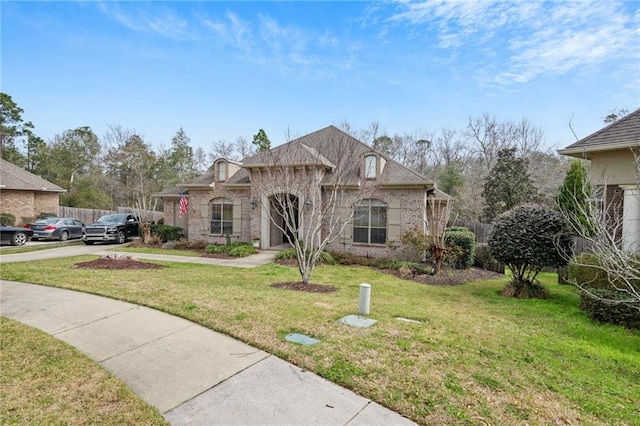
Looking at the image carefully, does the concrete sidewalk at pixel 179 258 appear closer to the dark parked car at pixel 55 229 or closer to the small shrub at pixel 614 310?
the dark parked car at pixel 55 229

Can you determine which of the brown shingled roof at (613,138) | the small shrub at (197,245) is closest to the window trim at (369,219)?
the brown shingled roof at (613,138)

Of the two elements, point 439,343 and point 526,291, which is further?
point 526,291

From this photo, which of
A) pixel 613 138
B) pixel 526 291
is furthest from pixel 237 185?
pixel 613 138

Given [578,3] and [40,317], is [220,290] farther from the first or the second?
[578,3]

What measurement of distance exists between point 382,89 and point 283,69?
233 inches

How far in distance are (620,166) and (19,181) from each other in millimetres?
30734

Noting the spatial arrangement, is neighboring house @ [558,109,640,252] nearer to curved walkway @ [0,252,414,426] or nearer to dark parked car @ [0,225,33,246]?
curved walkway @ [0,252,414,426]

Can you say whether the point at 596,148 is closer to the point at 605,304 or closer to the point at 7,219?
the point at 605,304

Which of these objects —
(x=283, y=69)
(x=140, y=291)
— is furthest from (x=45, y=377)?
(x=283, y=69)

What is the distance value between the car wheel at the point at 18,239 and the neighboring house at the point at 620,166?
74.2ft

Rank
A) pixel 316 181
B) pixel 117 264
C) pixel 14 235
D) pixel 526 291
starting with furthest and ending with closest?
pixel 14 235 → pixel 316 181 → pixel 117 264 → pixel 526 291

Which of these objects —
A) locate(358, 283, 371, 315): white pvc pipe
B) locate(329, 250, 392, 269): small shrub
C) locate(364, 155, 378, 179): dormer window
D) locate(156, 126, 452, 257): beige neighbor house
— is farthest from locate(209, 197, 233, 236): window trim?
locate(358, 283, 371, 315): white pvc pipe

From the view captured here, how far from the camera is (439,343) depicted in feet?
14.7

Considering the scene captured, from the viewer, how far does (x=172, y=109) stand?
810 inches
